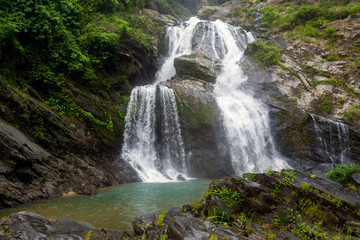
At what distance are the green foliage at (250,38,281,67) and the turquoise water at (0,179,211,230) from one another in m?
18.0

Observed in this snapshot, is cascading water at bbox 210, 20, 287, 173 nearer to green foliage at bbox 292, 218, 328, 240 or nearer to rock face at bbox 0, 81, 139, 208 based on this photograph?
rock face at bbox 0, 81, 139, 208

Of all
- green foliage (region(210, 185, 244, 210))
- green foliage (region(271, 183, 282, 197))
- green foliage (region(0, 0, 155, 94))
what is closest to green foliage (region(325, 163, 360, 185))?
green foliage (region(271, 183, 282, 197))

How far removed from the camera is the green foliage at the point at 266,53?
833 inches

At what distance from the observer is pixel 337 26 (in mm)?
21391

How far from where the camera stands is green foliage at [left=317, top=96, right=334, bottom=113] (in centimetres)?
1738

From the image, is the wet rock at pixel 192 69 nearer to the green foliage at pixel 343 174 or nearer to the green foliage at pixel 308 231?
the green foliage at pixel 343 174

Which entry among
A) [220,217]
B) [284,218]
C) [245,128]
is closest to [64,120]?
[220,217]

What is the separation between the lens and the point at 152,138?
15.1 m

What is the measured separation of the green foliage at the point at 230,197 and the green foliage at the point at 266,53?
19.7 m

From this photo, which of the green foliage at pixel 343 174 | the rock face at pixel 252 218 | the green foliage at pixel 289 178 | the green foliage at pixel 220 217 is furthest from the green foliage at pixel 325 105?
the green foliage at pixel 220 217

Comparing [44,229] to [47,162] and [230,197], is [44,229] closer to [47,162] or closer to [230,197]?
[230,197]

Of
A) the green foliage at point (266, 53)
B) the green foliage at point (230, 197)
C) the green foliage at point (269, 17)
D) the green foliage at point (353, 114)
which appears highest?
the green foliage at point (269, 17)

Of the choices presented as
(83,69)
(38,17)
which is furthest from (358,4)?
(38,17)

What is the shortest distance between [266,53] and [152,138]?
15.8 metres
